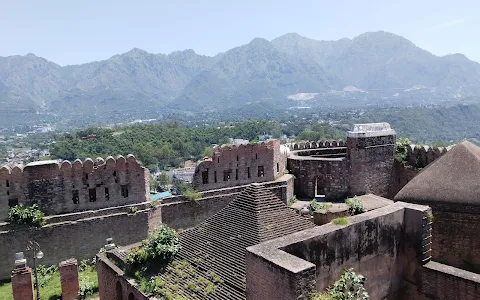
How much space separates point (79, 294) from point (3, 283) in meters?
4.40

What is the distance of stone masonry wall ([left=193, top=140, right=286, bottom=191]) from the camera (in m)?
25.8

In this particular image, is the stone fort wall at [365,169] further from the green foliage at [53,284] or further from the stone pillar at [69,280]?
the stone pillar at [69,280]

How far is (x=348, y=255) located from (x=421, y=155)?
1738cm

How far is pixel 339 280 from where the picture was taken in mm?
9508

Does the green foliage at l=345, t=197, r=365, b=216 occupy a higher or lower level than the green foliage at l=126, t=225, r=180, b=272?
lower

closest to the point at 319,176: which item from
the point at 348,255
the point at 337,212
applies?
the point at 337,212

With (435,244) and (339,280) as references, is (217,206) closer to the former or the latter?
(435,244)

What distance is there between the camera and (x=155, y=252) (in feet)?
46.2

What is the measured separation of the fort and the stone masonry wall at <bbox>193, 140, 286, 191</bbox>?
0.21 ft

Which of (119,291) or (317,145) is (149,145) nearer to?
(317,145)

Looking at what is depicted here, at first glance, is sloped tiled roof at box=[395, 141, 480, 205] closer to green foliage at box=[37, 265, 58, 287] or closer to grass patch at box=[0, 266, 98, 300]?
grass patch at box=[0, 266, 98, 300]

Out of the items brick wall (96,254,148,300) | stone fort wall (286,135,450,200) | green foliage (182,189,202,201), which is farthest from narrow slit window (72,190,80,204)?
stone fort wall (286,135,450,200)

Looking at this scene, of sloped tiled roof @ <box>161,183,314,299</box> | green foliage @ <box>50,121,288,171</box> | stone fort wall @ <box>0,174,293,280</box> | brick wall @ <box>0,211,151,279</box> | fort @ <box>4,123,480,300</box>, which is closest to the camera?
fort @ <box>4,123,480,300</box>

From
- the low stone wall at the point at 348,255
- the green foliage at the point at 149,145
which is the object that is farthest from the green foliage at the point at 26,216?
the green foliage at the point at 149,145
